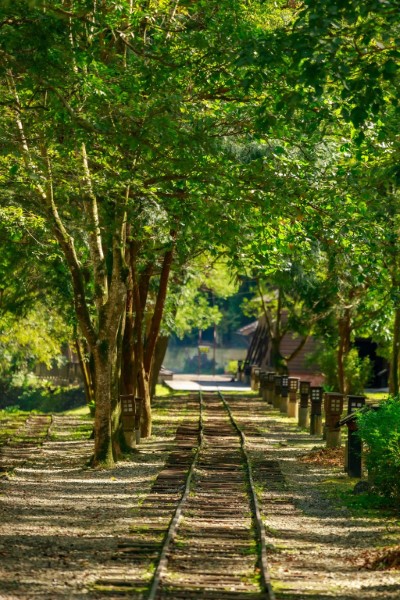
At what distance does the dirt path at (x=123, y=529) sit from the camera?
1128cm

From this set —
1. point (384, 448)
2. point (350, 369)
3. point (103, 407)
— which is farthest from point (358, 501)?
point (350, 369)

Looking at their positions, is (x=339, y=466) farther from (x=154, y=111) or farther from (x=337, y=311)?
(x=337, y=311)

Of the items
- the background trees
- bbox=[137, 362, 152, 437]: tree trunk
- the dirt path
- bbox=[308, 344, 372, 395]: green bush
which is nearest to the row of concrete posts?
the dirt path

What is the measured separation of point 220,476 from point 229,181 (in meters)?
5.55

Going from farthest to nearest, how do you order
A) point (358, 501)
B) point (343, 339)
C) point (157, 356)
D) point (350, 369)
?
1. point (350, 369)
2. point (157, 356)
3. point (343, 339)
4. point (358, 501)

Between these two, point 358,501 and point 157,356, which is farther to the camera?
point 157,356

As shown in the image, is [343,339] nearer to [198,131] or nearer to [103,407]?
[103,407]

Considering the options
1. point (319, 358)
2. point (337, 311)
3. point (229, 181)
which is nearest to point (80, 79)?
point (229, 181)

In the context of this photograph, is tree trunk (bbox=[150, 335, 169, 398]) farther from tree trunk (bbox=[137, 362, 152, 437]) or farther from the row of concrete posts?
tree trunk (bbox=[137, 362, 152, 437])

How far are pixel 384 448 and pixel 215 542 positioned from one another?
12.4 ft

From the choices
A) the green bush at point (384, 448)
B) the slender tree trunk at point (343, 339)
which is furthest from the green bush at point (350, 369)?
the green bush at point (384, 448)

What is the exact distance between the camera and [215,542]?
1362 cm

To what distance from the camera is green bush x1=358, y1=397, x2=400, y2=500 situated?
16188 millimetres

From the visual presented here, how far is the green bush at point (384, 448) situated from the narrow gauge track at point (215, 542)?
1878 millimetres
